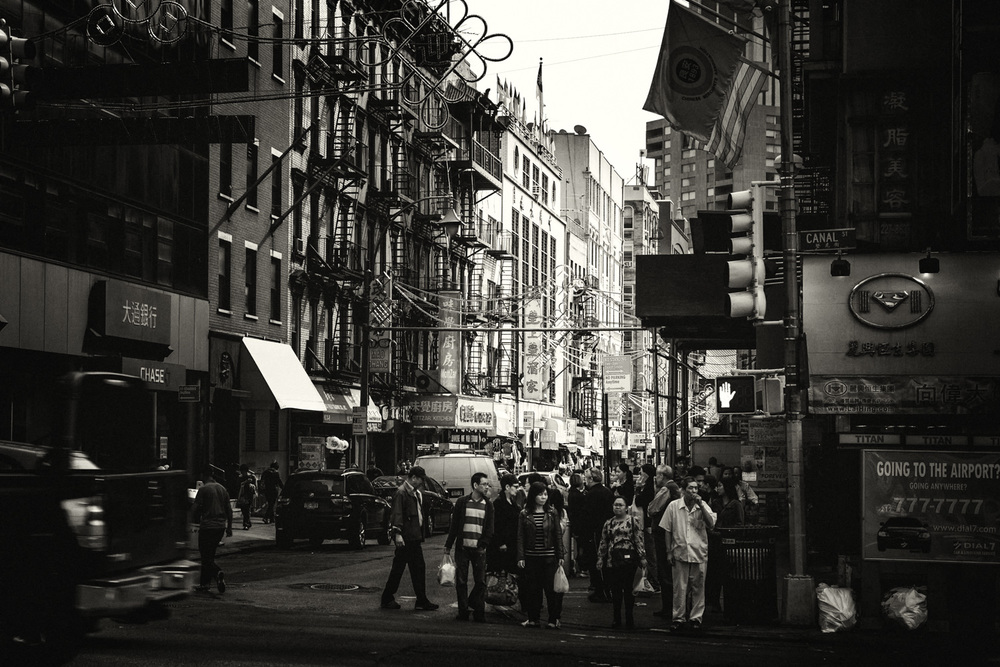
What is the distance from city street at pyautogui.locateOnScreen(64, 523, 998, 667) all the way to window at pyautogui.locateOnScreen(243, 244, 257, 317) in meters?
19.4

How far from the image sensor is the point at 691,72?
2434cm

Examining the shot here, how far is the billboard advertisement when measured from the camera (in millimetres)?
15727

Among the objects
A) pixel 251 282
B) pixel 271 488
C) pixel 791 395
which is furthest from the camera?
pixel 251 282

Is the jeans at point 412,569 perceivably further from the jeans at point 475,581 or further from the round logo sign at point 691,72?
the round logo sign at point 691,72

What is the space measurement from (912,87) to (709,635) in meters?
10.7

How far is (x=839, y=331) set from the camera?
2133 centimetres

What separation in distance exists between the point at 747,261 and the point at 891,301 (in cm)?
566

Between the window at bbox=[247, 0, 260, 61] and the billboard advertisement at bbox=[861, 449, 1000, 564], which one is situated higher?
the window at bbox=[247, 0, 260, 61]

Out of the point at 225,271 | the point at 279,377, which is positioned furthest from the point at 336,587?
the point at 279,377

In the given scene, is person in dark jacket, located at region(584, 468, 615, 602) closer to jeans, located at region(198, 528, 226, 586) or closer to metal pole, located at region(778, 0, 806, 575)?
metal pole, located at region(778, 0, 806, 575)

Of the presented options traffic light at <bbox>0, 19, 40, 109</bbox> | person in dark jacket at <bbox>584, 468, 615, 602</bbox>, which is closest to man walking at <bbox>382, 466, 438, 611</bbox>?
person in dark jacket at <bbox>584, 468, 615, 602</bbox>

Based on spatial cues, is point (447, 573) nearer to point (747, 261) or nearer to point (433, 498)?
point (747, 261)

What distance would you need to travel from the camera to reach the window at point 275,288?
3953 centimetres

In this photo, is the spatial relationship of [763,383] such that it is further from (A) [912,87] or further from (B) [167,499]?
(B) [167,499]
